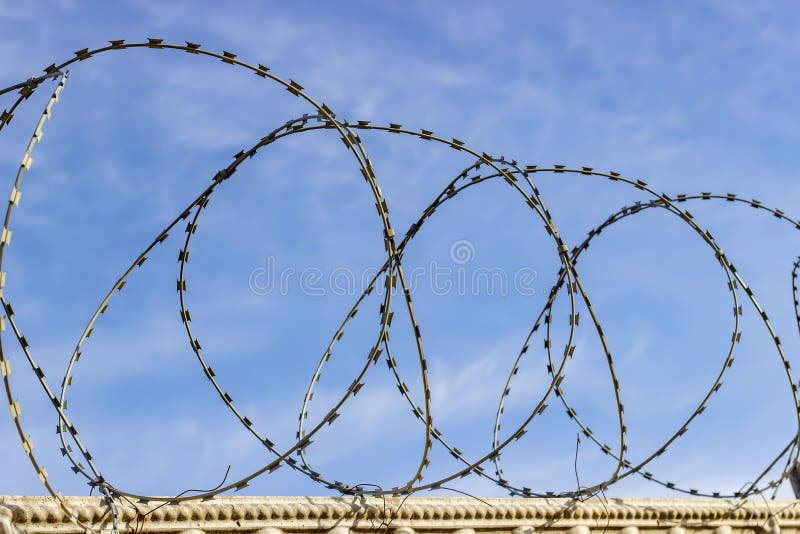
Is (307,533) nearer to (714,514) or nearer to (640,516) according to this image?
(640,516)

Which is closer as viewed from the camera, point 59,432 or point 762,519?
point 59,432

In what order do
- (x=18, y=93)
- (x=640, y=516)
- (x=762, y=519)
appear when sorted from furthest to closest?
(x=762, y=519)
(x=640, y=516)
(x=18, y=93)

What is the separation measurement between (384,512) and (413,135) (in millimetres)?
3781

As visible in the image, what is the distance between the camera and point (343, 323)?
11.3m

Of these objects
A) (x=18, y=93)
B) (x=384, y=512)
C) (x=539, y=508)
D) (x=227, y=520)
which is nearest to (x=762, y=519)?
(x=539, y=508)

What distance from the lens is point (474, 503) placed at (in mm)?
10508

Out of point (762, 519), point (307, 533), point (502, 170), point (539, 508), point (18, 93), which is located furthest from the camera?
point (762, 519)

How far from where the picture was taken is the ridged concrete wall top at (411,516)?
8.44 m

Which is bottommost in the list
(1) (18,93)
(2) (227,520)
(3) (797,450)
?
(2) (227,520)

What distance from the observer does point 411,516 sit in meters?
9.98

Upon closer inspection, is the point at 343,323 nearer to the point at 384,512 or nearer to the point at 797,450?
the point at 384,512

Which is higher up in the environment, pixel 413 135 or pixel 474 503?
pixel 413 135

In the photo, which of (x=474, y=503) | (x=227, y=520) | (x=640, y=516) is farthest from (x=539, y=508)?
(x=227, y=520)

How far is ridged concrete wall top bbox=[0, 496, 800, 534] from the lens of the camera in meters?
8.44
